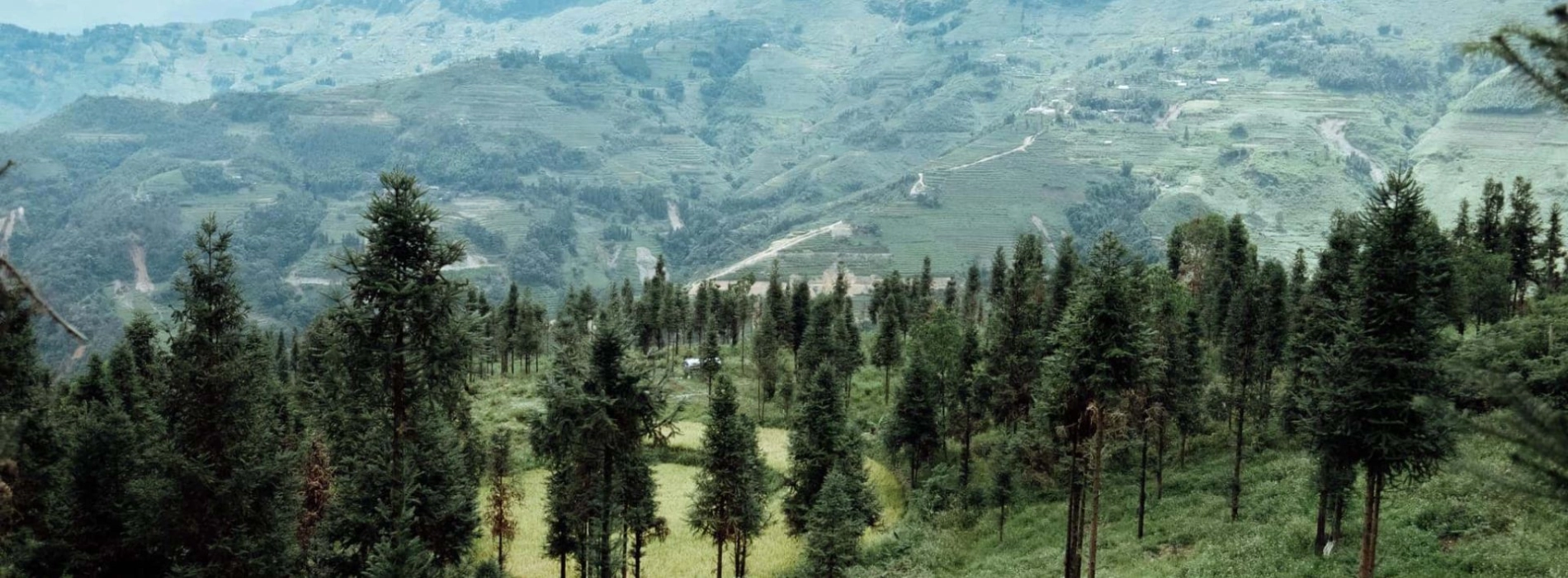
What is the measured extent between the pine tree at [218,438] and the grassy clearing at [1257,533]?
2389cm

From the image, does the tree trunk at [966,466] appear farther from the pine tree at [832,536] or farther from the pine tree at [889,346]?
the pine tree at [889,346]

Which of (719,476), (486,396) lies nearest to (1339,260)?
(719,476)

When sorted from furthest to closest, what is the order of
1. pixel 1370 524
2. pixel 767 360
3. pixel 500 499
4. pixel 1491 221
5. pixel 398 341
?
pixel 767 360
pixel 1491 221
pixel 500 499
pixel 1370 524
pixel 398 341

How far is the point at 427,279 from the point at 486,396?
62138 mm

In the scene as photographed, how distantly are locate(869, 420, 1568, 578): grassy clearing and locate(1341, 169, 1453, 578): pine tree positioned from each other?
161 cm

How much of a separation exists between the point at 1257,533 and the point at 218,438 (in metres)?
35.1

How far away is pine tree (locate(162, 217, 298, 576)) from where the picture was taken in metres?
25.2

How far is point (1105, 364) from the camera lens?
27.7 m

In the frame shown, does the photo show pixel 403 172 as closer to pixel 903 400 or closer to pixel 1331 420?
pixel 1331 420

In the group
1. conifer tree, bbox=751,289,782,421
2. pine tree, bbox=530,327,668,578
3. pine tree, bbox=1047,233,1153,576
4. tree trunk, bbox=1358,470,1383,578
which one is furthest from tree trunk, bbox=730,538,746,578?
conifer tree, bbox=751,289,782,421

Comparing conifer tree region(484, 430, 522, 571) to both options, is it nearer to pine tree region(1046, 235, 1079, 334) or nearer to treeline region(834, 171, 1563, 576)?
treeline region(834, 171, 1563, 576)

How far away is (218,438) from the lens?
84.3 feet

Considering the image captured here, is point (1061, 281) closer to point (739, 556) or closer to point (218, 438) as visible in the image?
point (739, 556)

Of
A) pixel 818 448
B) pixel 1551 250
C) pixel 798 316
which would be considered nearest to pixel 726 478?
pixel 818 448
